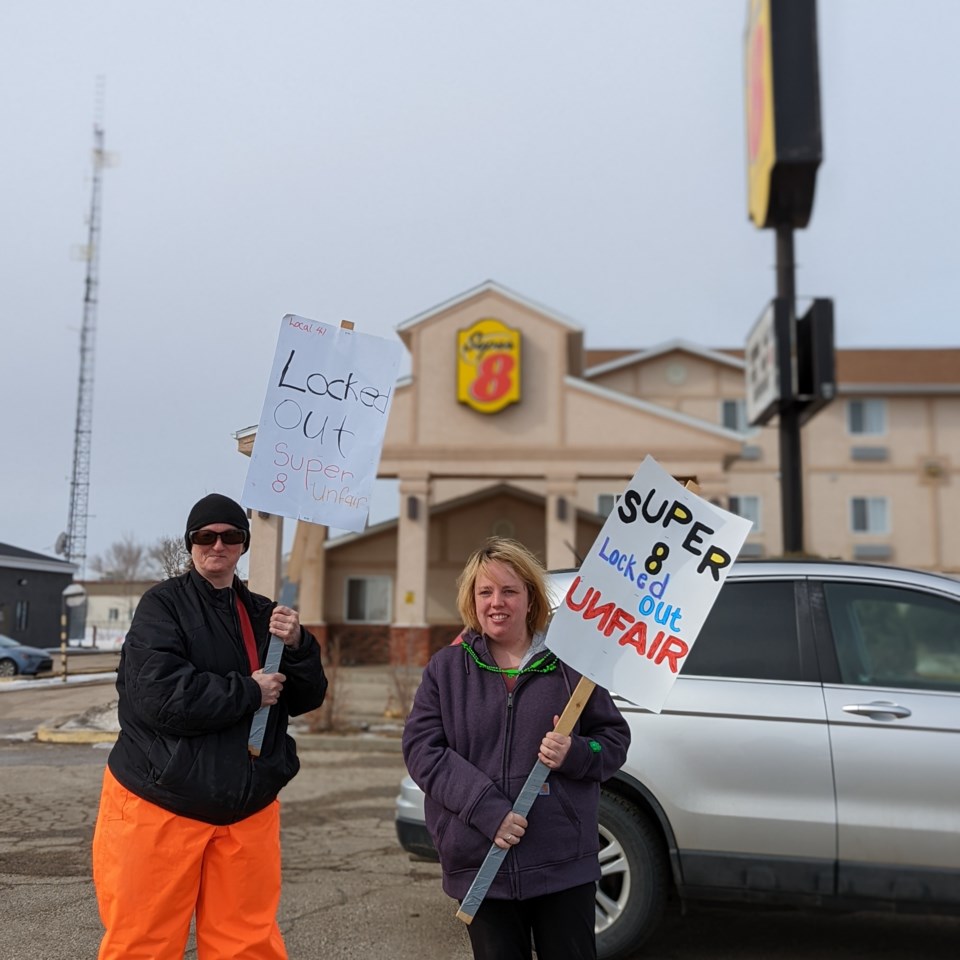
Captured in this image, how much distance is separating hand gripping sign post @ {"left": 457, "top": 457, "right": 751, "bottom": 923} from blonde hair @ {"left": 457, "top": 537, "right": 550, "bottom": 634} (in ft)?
0.40

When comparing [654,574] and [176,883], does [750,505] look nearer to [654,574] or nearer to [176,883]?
[654,574]

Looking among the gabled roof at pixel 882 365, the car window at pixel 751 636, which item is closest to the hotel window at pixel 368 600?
the gabled roof at pixel 882 365

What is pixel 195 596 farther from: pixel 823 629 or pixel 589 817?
pixel 823 629

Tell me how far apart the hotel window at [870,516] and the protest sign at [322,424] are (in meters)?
34.5

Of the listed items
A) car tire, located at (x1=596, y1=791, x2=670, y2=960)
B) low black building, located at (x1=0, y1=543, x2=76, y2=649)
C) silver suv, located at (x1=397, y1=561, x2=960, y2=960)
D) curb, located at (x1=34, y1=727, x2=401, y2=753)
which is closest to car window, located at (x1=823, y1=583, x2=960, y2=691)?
silver suv, located at (x1=397, y1=561, x2=960, y2=960)

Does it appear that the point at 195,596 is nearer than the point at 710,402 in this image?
Yes

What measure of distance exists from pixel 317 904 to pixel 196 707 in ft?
9.37

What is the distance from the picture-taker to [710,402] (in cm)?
3600

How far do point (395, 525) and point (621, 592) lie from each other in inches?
984

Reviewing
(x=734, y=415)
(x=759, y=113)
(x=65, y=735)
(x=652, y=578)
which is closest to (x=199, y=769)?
(x=652, y=578)

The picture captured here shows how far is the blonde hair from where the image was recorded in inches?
121

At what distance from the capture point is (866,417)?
119 feet

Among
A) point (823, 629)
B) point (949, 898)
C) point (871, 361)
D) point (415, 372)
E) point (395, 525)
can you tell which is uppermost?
point (871, 361)

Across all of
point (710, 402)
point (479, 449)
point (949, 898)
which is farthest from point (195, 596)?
point (710, 402)
